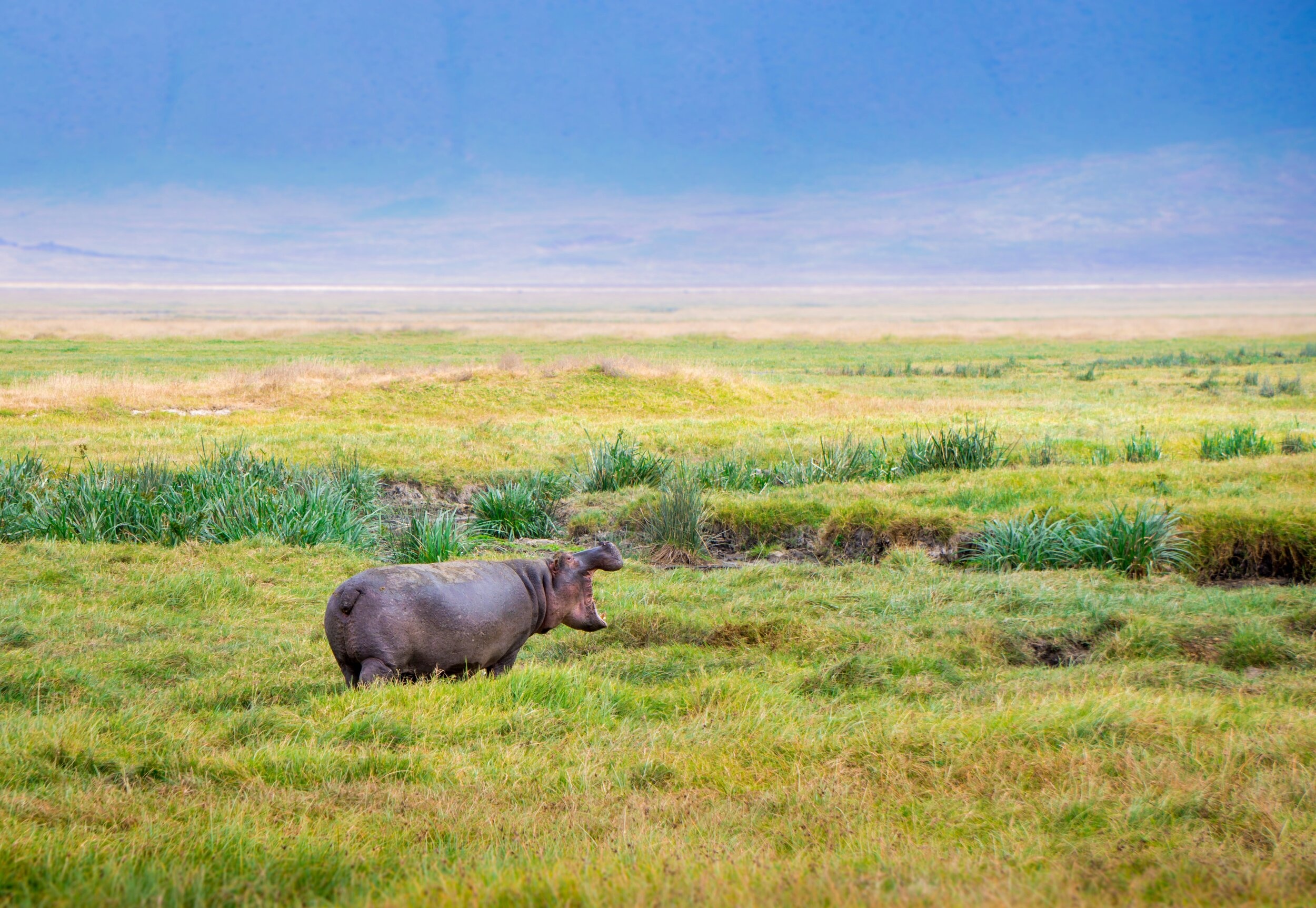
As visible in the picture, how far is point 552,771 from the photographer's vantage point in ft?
16.1

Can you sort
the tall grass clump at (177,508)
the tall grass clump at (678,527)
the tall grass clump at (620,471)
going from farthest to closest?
the tall grass clump at (620,471) < the tall grass clump at (678,527) < the tall grass clump at (177,508)

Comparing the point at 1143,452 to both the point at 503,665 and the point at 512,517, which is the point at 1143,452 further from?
the point at 503,665

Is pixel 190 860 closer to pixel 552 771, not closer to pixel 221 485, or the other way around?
pixel 552 771

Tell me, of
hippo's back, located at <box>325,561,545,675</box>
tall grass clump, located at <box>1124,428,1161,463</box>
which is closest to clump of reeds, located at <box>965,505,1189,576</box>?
hippo's back, located at <box>325,561,545,675</box>

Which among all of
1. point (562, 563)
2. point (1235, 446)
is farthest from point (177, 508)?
point (1235, 446)

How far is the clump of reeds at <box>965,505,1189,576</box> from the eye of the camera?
34.0ft

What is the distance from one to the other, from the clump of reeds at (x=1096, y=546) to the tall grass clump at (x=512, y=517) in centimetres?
485

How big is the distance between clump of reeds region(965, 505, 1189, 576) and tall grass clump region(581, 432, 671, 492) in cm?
502

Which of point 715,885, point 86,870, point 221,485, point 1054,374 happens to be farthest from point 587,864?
point 1054,374

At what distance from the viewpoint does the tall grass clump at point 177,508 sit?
11.0 m

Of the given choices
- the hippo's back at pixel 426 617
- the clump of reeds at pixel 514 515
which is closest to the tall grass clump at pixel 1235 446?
the clump of reeds at pixel 514 515

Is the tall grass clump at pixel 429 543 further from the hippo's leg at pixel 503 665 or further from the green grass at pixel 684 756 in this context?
the hippo's leg at pixel 503 665

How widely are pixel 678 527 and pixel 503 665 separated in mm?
5346

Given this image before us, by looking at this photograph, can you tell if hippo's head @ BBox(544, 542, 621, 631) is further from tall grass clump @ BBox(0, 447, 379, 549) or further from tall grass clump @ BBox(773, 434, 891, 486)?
tall grass clump @ BBox(773, 434, 891, 486)
